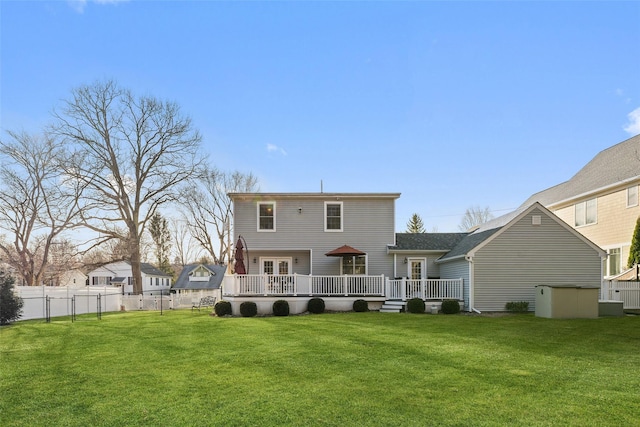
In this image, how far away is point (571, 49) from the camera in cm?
1596

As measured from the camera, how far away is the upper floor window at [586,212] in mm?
23031

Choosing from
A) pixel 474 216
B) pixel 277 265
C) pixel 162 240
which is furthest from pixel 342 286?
pixel 162 240

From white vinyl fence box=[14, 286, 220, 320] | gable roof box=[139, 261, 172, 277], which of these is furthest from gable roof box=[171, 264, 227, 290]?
white vinyl fence box=[14, 286, 220, 320]

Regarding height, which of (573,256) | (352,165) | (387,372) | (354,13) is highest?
(354,13)

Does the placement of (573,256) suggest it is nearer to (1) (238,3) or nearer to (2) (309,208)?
(2) (309,208)

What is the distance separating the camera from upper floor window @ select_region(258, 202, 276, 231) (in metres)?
21.3

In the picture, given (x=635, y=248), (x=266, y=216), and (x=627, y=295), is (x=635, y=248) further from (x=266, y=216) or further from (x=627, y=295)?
(x=266, y=216)

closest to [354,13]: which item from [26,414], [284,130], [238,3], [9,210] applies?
[238,3]

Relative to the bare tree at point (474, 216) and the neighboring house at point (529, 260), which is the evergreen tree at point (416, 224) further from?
the neighboring house at point (529, 260)

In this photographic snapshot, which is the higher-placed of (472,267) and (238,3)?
(238,3)

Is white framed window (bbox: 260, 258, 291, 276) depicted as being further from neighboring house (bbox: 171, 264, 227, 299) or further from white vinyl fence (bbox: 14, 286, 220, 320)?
neighboring house (bbox: 171, 264, 227, 299)

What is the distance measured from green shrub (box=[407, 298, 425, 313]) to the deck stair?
0.47m

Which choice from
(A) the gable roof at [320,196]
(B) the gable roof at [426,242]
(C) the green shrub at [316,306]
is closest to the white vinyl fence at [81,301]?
(A) the gable roof at [320,196]

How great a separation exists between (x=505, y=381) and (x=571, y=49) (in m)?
14.5
